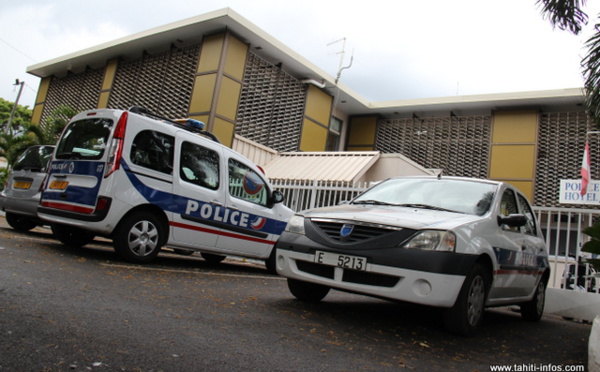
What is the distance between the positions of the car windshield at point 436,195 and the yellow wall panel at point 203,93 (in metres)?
9.31

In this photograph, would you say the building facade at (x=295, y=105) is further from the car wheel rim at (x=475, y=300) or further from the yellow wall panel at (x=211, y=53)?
the car wheel rim at (x=475, y=300)

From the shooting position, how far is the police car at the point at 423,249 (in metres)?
3.73

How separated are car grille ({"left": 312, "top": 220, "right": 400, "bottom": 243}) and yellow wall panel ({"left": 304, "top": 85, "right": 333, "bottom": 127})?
13259 mm

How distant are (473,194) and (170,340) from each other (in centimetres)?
341

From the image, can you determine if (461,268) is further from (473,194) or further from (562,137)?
(562,137)

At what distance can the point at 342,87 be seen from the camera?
17.8 metres

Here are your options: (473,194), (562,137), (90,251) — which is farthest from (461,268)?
(562,137)

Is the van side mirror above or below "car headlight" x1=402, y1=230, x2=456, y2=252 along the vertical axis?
above

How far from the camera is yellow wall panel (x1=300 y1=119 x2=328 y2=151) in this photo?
679 inches

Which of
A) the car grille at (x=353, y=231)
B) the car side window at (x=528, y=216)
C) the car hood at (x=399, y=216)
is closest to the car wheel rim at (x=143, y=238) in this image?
the car hood at (x=399, y=216)

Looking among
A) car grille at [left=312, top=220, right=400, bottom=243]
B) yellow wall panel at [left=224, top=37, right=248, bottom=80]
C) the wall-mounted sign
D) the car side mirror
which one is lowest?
car grille at [left=312, top=220, right=400, bottom=243]

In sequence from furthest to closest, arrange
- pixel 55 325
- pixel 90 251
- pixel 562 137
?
pixel 562 137 → pixel 90 251 → pixel 55 325

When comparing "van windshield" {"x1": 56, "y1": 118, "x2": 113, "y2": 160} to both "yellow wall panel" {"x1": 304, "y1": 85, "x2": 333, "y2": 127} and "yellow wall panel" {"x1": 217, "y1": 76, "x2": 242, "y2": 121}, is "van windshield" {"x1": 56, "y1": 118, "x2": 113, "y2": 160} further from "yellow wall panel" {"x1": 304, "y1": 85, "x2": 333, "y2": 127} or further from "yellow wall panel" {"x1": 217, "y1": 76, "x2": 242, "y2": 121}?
"yellow wall panel" {"x1": 304, "y1": 85, "x2": 333, "y2": 127}

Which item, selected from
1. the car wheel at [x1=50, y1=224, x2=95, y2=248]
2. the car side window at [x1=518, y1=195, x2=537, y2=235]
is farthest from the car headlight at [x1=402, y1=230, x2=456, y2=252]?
the car wheel at [x1=50, y1=224, x2=95, y2=248]
